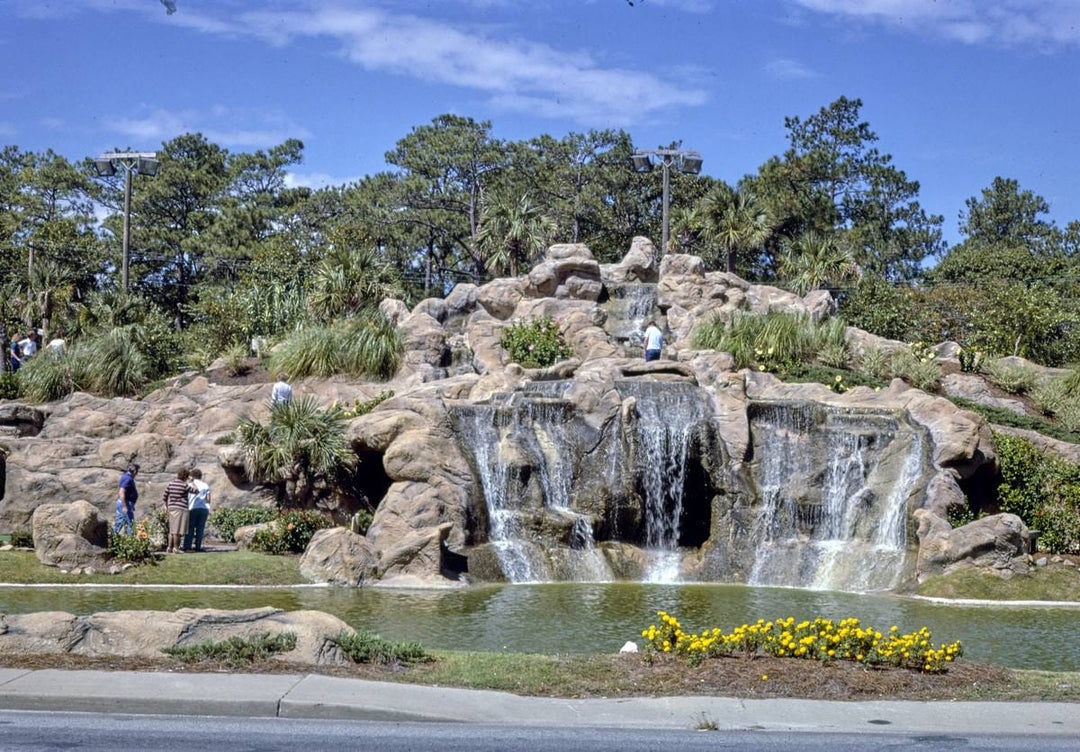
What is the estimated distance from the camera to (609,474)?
25.1 metres

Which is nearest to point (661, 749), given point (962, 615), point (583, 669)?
point (583, 669)

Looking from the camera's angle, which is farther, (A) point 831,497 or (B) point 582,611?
(A) point 831,497

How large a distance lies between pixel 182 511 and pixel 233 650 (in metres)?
11.5

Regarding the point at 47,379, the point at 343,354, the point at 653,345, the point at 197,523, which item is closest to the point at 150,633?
the point at 197,523

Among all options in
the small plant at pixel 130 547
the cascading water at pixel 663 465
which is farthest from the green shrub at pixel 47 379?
the cascading water at pixel 663 465

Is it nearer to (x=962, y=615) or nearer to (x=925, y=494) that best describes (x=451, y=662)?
(x=962, y=615)

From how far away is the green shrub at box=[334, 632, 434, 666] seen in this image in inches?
470

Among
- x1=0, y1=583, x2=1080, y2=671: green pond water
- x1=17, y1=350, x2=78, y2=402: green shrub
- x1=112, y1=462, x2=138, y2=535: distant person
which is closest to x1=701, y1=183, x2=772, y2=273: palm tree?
x1=17, y1=350, x2=78, y2=402: green shrub

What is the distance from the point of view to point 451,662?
12055mm

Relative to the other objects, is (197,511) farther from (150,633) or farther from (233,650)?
(233,650)

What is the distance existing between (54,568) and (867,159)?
191ft

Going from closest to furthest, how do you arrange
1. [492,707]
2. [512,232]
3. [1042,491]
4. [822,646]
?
[492,707] < [822,646] < [1042,491] < [512,232]

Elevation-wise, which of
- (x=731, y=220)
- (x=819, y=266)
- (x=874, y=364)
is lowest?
(x=874, y=364)

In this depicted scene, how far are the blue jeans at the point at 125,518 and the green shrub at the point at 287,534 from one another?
231cm
